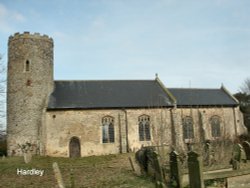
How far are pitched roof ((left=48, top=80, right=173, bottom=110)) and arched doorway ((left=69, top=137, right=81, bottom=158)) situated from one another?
10.3ft

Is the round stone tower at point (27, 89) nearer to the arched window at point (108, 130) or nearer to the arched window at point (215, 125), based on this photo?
the arched window at point (108, 130)

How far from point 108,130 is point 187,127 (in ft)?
30.0

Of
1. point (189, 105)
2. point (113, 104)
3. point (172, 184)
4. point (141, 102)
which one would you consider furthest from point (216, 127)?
point (172, 184)

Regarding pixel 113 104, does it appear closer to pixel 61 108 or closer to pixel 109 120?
pixel 109 120

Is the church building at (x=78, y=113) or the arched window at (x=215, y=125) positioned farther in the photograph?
the arched window at (x=215, y=125)

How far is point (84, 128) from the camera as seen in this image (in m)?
30.7

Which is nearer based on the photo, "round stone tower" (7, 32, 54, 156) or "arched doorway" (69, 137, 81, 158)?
"round stone tower" (7, 32, 54, 156)

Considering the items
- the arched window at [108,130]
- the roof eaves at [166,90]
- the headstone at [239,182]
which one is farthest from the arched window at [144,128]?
the headstone at [239,182]

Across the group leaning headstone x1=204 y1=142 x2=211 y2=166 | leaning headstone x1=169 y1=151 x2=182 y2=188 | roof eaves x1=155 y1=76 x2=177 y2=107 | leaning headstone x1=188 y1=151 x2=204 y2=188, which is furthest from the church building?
leaning headstone x1=188 y1=151 x2=204 y2=188

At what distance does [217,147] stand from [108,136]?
1520 cm

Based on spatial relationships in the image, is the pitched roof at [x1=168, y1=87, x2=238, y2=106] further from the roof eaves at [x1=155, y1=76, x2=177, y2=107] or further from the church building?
the roof eaves at [x1=155, y1=76, x2=177, y2=107]

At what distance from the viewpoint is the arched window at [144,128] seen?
107ft

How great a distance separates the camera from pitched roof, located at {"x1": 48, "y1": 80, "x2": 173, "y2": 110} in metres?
31.4

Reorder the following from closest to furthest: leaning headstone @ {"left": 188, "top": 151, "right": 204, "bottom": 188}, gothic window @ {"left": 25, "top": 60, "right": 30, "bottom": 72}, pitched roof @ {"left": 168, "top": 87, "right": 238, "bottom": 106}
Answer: leaning headstone @ {"left": 188, "top": 151, "right": 204, "bottom": 188}
gothic window @ {"left": 25, "top": 60, "right": 30, "bottom": 72}
pitched roof @ {"left": 168, "top": 87, "right": 238, "bottom": 106}
